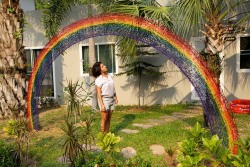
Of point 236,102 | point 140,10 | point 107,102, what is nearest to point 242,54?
point 236,102

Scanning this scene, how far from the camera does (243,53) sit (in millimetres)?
8961

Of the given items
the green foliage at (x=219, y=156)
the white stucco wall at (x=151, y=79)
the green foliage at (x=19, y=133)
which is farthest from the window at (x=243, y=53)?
the green foliage at (x=19, y=133)

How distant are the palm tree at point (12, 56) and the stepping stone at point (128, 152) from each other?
3435mm

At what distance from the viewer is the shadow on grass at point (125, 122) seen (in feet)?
22.6

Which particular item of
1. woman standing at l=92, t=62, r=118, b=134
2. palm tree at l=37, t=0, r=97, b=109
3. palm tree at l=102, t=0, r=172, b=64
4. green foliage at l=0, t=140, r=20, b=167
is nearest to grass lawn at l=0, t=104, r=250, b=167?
green foliage at l=0, t=140, r=20, b=167

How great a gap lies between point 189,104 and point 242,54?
2.39 meters

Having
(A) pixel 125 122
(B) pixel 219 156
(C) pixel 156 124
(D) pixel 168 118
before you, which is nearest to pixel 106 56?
(A) pixel 125 122

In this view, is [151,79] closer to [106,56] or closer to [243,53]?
[106,56]

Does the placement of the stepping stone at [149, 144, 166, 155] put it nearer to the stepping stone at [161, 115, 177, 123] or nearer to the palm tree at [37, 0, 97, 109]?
the stepping stone at [161, 115, 177, 123]

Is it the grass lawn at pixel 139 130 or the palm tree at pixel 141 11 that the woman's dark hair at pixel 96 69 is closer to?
the grass lawn at pixel 139 130

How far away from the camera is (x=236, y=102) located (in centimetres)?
856

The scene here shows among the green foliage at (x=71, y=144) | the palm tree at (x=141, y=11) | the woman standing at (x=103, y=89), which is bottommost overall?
the green foliage at (x=71, y=144)

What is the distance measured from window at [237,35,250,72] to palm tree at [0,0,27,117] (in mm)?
6571

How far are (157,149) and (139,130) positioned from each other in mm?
1451
